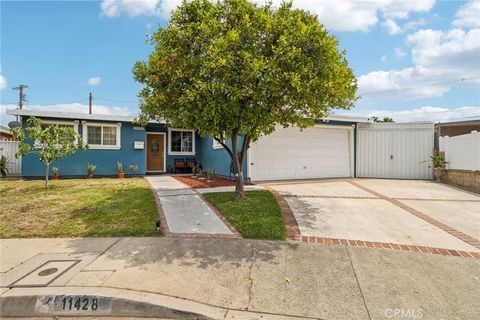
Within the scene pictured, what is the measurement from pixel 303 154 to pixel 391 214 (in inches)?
238

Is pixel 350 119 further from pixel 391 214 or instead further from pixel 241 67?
pixel 241 67

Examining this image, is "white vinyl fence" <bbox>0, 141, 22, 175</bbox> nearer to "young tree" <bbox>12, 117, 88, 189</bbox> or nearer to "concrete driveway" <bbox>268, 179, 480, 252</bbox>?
"young tree" <bbox>12, 117, 88, 189</bbox>

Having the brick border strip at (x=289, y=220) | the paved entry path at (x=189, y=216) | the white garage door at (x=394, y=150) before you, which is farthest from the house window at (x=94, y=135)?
the white garage door at (x=394, y=150)

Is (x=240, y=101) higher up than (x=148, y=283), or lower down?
higher up

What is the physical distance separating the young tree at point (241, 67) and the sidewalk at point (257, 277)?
258 centimetres

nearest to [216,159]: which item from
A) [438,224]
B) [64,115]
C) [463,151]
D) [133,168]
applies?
[133,168]

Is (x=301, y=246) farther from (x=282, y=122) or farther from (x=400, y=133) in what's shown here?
(x=400, y=133)

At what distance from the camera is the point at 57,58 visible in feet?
49.0

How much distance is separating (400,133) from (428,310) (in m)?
11.9

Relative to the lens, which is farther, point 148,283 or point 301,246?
point 301,246

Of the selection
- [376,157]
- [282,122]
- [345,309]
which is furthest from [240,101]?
[376,157]

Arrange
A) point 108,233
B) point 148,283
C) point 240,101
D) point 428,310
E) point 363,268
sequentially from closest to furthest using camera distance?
point 428,310, point 148,283, point 363,268, point 108,233, point 240,101

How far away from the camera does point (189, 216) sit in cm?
613

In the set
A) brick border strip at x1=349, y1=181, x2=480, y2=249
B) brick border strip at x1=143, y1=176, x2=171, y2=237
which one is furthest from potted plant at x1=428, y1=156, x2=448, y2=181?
brick border strip at x1=143, y1=176, x2=171, y2=237
